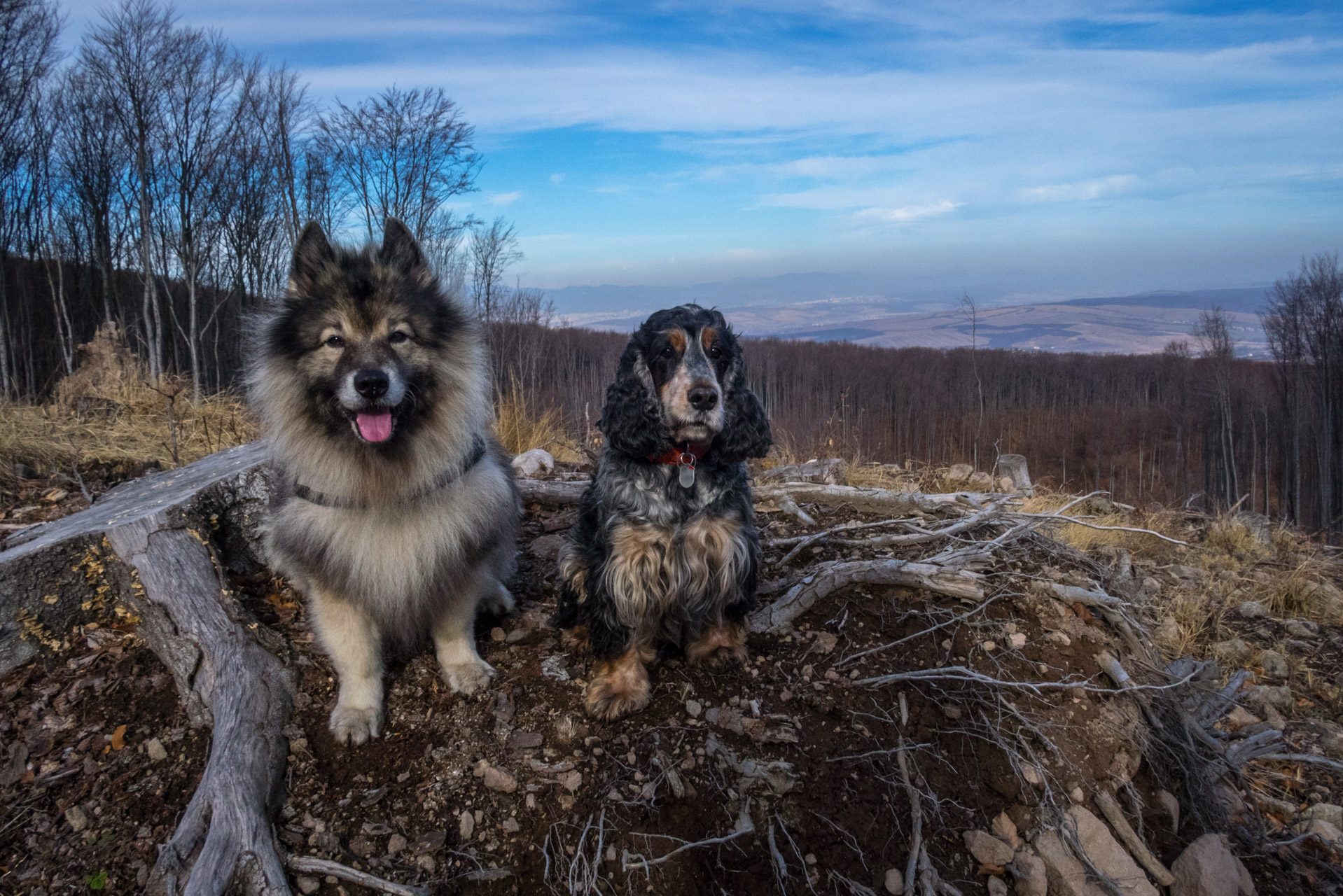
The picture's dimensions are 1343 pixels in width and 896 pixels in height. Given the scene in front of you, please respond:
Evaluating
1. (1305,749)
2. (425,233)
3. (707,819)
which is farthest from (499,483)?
(425,233)

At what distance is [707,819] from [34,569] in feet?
11.3

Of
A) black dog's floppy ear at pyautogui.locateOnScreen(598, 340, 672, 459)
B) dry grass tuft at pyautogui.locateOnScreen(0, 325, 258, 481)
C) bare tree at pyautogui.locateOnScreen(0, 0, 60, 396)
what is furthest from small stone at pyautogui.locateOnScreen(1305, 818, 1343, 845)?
bare tree at pyautogui.locateOnScreen(0, 0, 60, 396)

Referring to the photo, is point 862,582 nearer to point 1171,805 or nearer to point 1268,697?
point 1171,805

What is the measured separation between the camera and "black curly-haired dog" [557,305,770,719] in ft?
9.76

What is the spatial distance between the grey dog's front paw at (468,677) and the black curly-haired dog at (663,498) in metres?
0.52

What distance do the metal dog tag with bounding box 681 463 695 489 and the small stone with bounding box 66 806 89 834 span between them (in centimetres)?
267

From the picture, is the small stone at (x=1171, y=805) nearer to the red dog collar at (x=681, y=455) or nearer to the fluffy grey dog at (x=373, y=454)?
the red dog collar at (x=681, y=455)

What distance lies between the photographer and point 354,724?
287 centimetres

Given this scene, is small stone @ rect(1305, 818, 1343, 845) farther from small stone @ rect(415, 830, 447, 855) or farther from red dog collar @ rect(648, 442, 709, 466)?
small stone @ rect(415, 830, 447, 855)

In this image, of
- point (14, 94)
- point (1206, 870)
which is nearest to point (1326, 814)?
point (1206, 870)

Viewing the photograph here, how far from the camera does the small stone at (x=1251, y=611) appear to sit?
6.43m

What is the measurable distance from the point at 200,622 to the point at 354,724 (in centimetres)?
100

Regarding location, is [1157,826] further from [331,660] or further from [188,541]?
[188,541]

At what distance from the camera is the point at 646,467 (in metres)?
3.06
